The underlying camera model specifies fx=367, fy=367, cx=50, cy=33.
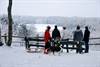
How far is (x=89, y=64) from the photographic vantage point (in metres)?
15.5

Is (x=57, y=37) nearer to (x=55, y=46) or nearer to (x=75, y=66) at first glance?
(x=55, y=46)

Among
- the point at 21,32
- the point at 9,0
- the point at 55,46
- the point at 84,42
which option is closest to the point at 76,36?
the point at 84,42

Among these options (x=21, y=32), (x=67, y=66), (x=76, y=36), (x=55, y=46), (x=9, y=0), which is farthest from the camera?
(x=21, y=32)

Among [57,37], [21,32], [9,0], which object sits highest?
[9,0]

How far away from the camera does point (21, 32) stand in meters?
77.3

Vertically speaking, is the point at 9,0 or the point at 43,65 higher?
the point at 9,0

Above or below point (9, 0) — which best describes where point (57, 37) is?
below

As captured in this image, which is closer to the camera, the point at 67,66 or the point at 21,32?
the point at 67,66

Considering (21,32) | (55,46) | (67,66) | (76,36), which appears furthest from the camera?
(21,32)

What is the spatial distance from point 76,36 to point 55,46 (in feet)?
6.34

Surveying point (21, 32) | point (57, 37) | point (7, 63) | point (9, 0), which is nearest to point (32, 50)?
point (57, 37)

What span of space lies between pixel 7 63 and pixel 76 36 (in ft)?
21.4

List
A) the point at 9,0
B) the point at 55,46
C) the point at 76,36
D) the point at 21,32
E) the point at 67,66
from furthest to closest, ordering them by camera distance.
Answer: the point at 21,32
the point at 9,0
the point at 76,36
the point at 55,46
the point at 67,66

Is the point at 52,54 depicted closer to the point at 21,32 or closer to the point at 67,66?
the point at 67,66
